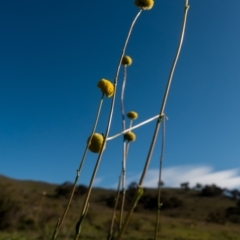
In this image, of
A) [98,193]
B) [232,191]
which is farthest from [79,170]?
[232,191]

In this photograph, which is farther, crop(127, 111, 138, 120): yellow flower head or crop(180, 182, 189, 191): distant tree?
crop(180, 182, 189, 191): distant tree

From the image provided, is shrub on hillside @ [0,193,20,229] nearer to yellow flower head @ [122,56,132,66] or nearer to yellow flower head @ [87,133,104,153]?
yellow flower head @ [122,56,132,66]

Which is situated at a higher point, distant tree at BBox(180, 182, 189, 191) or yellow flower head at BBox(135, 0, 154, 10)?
distant tree at BBox(180, 182, 189, 191)

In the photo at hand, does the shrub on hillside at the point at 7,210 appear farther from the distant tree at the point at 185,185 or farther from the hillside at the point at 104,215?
the distant tree at the point at 185,185

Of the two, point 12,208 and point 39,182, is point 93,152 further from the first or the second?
point 39,182

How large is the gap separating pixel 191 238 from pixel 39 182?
119 ft

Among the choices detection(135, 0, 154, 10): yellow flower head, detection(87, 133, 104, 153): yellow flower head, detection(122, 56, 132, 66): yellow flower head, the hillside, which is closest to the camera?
detection(87, 133, 104, 153): yellow flower head

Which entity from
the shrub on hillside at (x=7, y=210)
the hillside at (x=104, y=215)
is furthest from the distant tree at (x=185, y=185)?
the shrub on hillside at (x=7, y=210)

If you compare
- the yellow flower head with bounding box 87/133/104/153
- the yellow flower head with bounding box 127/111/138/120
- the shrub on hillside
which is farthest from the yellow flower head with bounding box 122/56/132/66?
the shrub on hillside

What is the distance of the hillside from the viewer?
73.0 feet

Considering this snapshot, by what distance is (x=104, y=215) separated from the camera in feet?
110

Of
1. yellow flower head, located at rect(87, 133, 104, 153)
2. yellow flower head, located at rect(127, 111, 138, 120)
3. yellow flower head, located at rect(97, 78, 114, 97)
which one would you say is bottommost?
yellow flower head, located at rect(87, 133, 104, 153)

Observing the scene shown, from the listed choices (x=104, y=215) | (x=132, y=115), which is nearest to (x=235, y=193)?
(x=104, y=215)

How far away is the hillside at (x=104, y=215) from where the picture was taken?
22.3m
